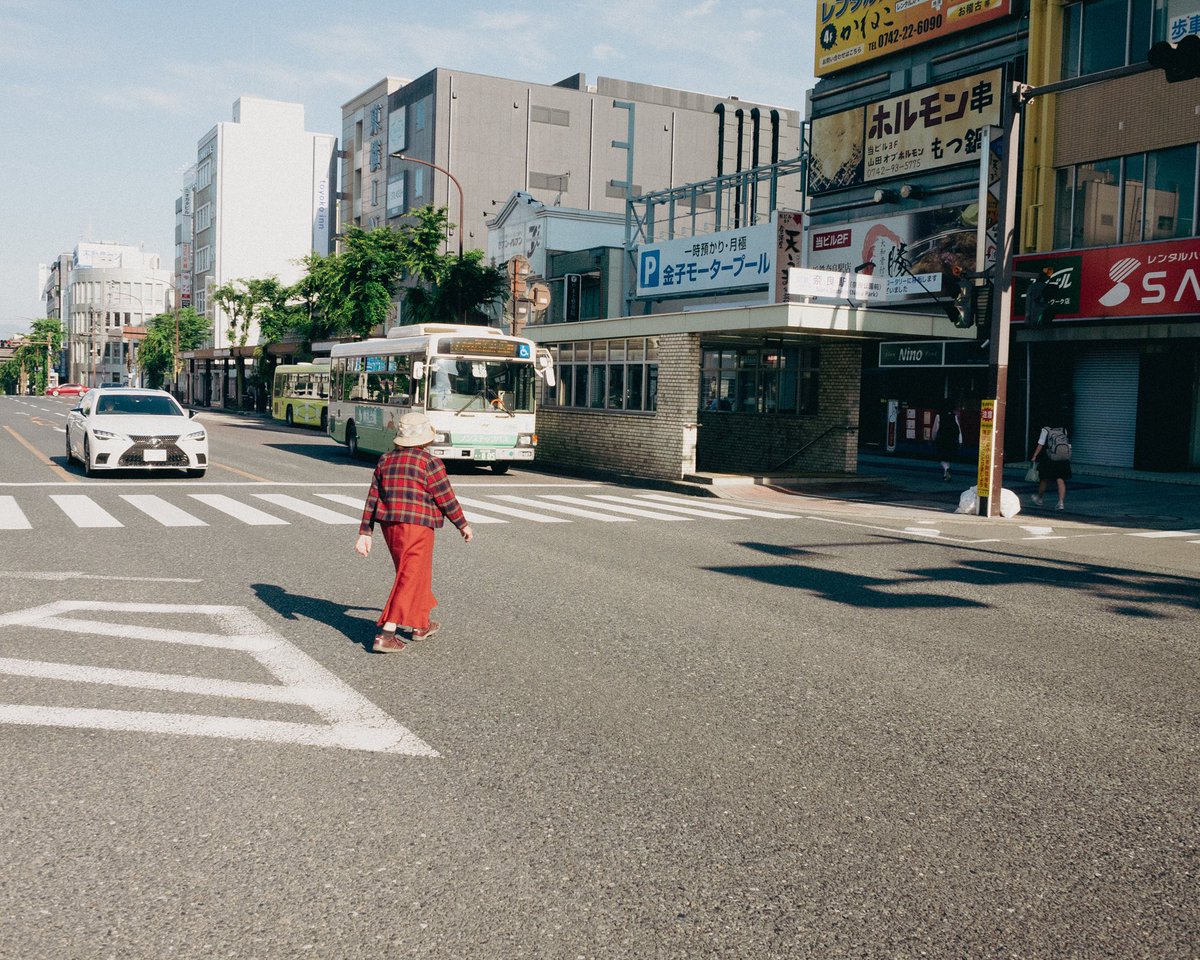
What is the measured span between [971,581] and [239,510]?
31.3ft

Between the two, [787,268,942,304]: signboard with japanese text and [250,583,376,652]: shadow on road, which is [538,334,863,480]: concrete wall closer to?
[787,268,942,304]: signboard with japanese text

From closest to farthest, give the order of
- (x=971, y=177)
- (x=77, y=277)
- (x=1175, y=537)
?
(x=1175, y=537)
(x=971, y=177)
(x=77, y=277)

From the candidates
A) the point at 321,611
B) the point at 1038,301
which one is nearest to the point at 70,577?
the point at 321,611

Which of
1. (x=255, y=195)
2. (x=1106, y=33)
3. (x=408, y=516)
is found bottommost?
(x=408, y=516)

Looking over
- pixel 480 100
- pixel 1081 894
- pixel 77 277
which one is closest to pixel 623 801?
pixel 1081 894

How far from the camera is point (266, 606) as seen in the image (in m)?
8.95

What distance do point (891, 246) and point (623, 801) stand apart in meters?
29.5

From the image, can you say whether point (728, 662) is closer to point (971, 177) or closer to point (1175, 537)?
point (1175, 537)

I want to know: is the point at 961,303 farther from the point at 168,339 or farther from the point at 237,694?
the point at 168,339

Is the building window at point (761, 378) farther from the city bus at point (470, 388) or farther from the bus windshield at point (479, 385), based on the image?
the bus windshield at point (479, 385)

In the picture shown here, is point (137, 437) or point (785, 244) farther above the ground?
point (785, 244)

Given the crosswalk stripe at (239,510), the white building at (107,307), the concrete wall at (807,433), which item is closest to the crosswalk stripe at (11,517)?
the crosswalk stripe at (239,510)

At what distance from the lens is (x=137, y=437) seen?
19641mm

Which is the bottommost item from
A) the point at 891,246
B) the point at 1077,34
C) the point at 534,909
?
the point at 534,909
